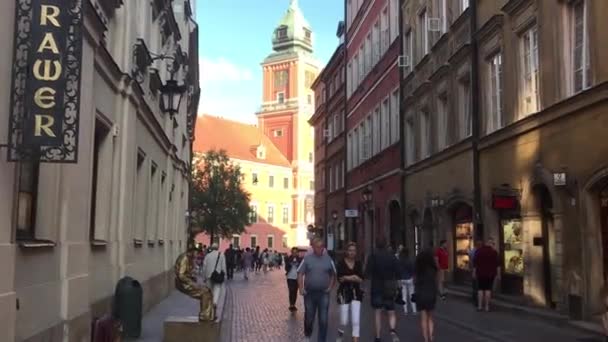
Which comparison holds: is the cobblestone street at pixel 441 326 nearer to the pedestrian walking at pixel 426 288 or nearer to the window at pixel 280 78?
the pedestrian walking at pixel 426 288

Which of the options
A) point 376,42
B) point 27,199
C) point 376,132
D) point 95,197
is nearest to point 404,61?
point 376,42

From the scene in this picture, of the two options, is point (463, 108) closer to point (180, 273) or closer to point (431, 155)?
point (431, 155)

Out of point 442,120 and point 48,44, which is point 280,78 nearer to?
point 442,120

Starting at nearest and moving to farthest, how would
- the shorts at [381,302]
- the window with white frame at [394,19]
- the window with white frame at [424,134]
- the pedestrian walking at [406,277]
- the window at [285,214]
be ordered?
the shorts at [381,302] → the pedestrian walking at [406,277] → the window with white frame at [424,134] → the window with white frame at [394,19] → the window at [285,214]

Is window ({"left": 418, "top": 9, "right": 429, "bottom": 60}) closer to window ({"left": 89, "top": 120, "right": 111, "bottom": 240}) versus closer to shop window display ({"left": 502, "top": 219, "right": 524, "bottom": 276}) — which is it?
shop window display ({"left": 502, "top": 219, "right": 524, "bottom": 276})

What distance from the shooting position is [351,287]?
39.9 feet

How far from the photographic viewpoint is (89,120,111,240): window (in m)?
Answer: 12.1

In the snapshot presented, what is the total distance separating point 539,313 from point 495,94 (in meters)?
6.86

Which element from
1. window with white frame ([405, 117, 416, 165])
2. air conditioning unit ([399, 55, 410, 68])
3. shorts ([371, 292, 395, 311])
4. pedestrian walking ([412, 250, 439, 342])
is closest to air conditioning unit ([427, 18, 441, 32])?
air conditioning unit ([399, 55, 410, 68])

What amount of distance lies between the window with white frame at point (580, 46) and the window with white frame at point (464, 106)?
6.96 meters

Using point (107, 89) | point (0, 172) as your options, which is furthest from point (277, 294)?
point (0, 172)

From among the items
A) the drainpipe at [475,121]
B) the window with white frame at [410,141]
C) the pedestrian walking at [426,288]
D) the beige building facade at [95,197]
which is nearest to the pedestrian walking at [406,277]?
the drainpipe at [475,121]

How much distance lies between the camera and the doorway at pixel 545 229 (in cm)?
1684

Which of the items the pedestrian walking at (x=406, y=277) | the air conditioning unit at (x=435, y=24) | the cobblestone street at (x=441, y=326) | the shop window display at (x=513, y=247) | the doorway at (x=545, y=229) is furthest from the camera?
the air conditioning unit at (x=435, y=24)
